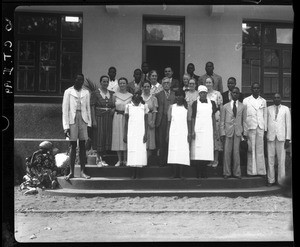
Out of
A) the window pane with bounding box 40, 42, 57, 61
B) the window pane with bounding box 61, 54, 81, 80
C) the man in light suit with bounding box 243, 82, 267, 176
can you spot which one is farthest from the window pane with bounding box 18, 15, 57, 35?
the man in light suit with bounding box 243, 82, 267, 176

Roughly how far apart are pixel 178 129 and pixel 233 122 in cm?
49

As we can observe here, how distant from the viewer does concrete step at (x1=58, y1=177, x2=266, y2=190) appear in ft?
12.1

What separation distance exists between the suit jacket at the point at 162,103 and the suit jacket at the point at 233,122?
0.47 m

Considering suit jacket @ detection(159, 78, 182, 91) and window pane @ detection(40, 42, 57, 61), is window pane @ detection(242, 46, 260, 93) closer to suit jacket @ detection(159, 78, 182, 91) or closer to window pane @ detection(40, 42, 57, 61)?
suit jacket @ detection(159, 78, 182, 91)

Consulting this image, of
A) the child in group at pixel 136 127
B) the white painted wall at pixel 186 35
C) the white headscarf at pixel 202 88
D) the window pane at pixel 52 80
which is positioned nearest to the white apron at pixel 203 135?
the white headscarf at pixel 202 88

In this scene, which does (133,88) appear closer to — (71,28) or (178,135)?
(178,135)

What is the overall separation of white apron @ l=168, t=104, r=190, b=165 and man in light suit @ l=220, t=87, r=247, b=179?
0.33 metres

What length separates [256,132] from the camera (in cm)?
388

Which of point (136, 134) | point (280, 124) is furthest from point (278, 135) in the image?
point (136, 134)

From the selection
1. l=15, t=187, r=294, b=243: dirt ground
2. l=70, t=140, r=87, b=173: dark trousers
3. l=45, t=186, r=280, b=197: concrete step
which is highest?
l=70, t=140, r=87, b=173: dark trousers

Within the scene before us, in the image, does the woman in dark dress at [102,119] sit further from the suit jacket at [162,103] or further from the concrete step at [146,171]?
the suit jacket at [162,103]
